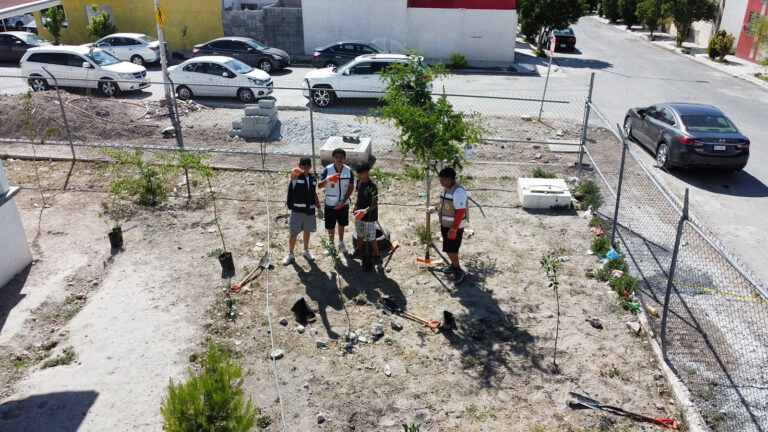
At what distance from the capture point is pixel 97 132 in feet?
47.6

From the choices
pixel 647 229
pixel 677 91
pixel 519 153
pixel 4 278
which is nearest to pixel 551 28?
→ pixel 677 91

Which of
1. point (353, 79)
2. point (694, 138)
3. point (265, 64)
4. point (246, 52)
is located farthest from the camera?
point (265, 64)

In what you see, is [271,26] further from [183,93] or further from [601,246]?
[601,246]

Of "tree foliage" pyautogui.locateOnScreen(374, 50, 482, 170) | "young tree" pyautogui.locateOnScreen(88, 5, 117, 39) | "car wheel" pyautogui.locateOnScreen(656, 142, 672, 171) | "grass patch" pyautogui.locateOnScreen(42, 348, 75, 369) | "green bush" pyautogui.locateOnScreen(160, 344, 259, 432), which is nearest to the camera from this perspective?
"green bush" pyautogui.locateOnScreen(160, 344, 259, 432)

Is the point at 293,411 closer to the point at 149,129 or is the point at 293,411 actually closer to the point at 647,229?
the point at 647,229

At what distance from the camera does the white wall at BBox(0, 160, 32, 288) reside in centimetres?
811

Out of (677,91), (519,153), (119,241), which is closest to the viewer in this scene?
(119,241)

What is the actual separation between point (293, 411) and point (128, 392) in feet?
6.14

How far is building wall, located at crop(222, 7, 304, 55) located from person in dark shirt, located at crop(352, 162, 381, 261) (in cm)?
2113

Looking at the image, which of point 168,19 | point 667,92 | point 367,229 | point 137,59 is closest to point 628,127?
point 667,92

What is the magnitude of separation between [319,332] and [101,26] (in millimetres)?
26214

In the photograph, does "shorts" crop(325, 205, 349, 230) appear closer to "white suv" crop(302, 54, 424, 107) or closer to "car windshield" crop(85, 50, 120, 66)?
"white suv" crop(302, 54, 424, 107)

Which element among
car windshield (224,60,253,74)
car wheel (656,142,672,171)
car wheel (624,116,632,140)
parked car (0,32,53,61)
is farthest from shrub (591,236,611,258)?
parked car (0,32,53,61)

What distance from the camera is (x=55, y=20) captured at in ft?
91.1
